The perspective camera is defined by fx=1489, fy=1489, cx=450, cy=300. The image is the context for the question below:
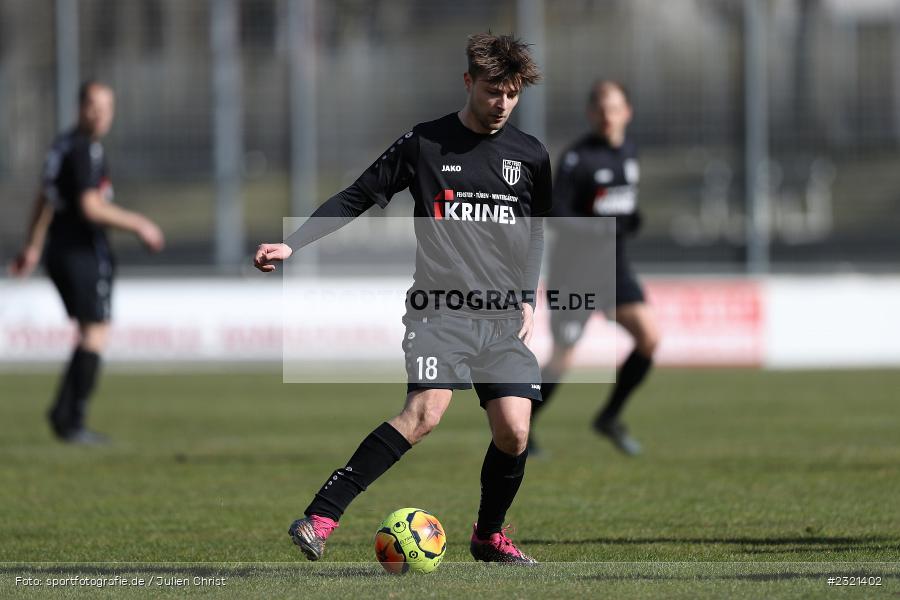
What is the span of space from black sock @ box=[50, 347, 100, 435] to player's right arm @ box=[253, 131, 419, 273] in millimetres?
5627

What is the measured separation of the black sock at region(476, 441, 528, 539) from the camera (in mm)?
5949

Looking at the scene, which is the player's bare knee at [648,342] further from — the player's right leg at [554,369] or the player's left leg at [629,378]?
the player's right leg at [554,369]

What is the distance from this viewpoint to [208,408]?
14219mm

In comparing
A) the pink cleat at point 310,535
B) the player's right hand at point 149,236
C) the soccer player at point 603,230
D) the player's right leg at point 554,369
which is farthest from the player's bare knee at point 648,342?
the pink cleat at point 310,535

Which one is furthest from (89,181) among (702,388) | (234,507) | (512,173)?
(702,388)

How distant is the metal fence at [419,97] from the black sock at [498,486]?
53.1 ft

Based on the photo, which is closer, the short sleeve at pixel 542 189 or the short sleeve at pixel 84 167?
the short sleeve at pixel 542 189

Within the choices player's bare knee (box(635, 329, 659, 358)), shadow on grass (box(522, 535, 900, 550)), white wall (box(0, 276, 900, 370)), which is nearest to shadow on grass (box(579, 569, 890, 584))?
shadow on grass (box(522, 535, 900, 550))

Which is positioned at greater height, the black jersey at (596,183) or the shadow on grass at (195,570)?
the black jersey at (596,183)

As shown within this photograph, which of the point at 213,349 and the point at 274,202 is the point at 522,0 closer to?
the point at 274,202

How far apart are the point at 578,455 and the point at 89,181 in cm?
404

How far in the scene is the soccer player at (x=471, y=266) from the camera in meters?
5.69

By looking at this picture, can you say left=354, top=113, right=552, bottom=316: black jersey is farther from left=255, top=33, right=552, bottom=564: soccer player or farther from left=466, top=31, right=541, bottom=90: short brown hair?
left=466, top=31, right=541, bottom=90: short brown hair

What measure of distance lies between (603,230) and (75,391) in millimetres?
4084
